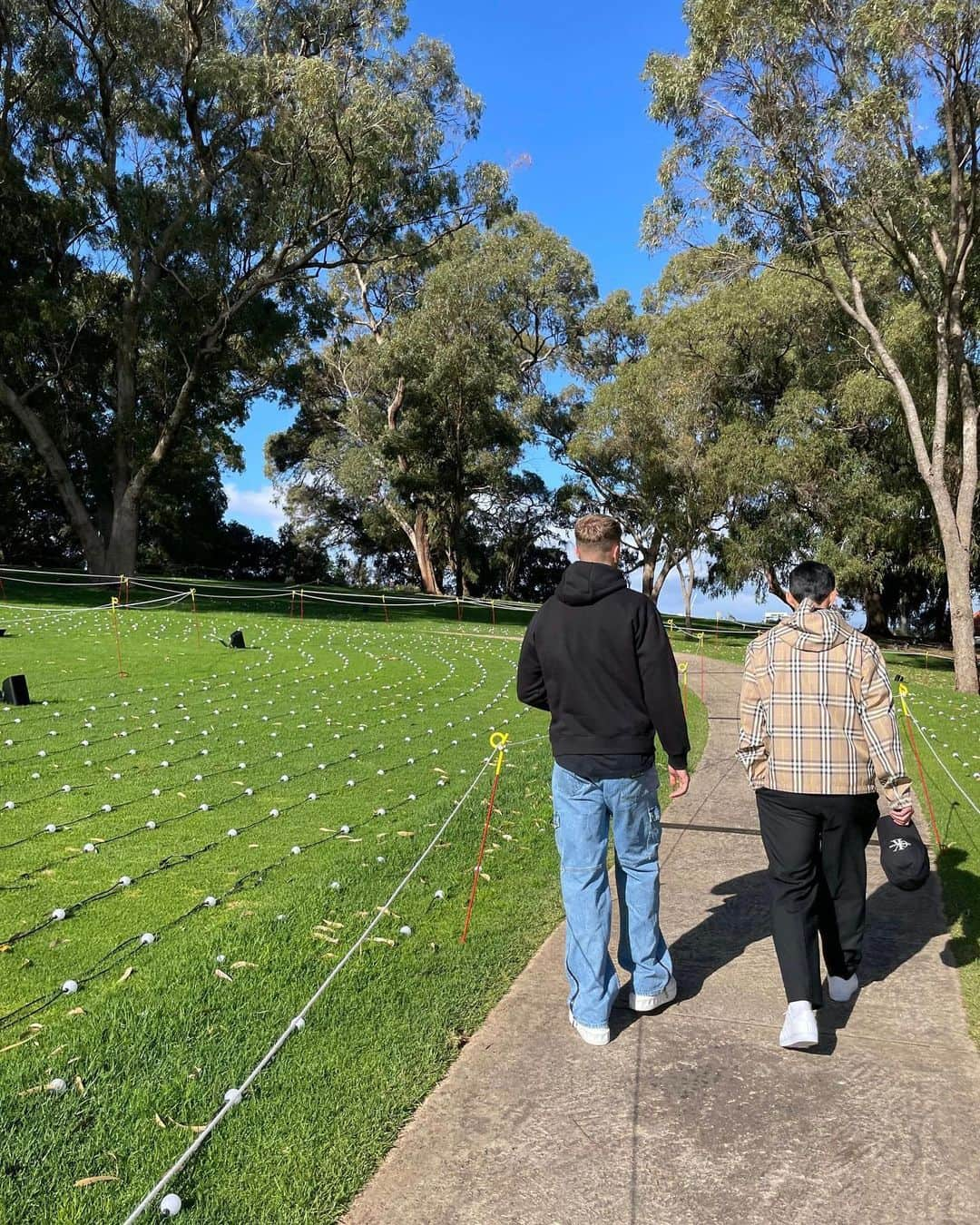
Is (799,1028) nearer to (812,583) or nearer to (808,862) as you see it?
(808,862)

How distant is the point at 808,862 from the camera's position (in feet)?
10.7

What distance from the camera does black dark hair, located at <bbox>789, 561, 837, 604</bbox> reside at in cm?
337

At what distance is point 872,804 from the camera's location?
3.32m

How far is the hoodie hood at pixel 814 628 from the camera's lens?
3.24 m

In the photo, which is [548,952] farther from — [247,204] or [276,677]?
[247,204]

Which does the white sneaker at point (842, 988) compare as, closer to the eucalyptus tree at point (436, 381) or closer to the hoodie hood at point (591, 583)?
the hoodie hood at point (591, 583)

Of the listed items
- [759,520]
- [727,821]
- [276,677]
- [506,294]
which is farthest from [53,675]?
[506,294]

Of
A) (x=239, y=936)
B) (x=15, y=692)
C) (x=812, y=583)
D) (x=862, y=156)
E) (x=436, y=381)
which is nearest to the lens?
(x=812, y=583)

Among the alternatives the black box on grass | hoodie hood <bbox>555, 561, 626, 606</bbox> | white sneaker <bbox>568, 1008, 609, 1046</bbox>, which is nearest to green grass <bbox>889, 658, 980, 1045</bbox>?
white sneaker <bbox>568, 1008, 609, 1046</bbox>

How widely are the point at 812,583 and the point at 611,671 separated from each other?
0.87 metres

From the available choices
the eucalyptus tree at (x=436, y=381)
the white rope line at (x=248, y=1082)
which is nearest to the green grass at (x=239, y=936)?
the white rope line at (x=248, y=1082)

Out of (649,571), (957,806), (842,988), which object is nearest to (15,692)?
(842,988)

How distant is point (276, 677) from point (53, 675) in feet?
9.65

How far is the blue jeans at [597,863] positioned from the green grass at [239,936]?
494 millimetres
